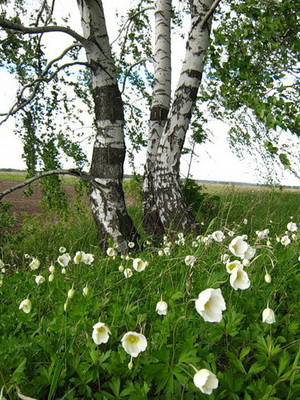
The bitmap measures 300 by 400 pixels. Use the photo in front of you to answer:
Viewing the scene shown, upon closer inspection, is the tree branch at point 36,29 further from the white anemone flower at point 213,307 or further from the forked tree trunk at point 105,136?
the white anemone flower at point 213,307

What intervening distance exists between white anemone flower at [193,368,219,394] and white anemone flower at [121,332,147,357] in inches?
9.7

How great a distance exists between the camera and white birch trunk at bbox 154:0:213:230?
5.29 meters

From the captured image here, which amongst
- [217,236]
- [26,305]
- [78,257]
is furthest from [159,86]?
[26,305]

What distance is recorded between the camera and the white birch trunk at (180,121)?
17.4 feet

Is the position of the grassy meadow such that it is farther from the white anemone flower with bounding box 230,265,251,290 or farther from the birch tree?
the birch tree

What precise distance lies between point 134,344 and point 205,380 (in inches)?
13.1

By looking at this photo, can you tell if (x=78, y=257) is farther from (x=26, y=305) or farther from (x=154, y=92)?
(x=154, y=92)

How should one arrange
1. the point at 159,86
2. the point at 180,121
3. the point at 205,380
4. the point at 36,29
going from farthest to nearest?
the point at 159,86 → the point at 180,121 → the point at 36,29 → the point at 205,380

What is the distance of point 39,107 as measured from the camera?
574 centimetres

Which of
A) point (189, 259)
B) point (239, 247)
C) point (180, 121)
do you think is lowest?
point (189, 259)

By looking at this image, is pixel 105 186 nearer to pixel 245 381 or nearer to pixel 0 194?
pixel 0 194

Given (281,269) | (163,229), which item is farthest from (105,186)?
(281,269)

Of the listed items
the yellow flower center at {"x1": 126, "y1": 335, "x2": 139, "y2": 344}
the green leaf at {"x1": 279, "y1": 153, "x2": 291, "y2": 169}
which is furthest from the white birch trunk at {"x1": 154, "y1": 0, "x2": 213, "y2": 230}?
the yellow flower center at {"x1": 126, "y1": 335, "x2": 139, "y2": 344}

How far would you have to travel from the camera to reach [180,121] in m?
5.29
